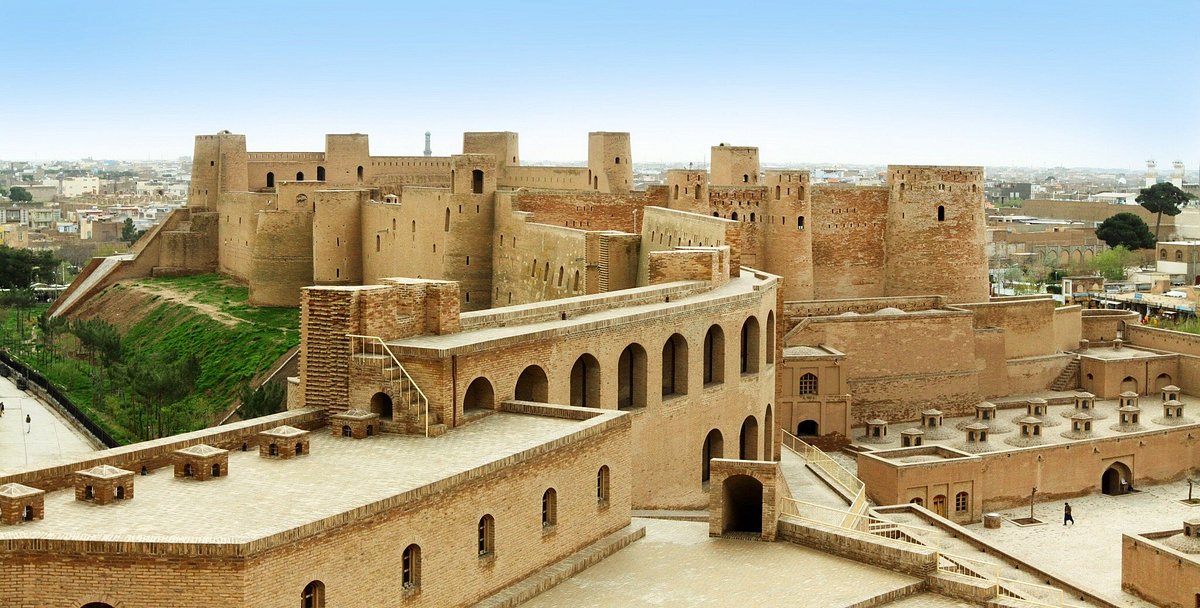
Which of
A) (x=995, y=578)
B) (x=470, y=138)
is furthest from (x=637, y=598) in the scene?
(x=470, y=138)

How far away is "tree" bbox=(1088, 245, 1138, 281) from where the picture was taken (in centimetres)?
6494

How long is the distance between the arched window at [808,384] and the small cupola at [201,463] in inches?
827

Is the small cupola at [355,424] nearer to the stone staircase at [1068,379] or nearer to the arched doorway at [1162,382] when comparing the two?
the stone staircase at [1068,379]

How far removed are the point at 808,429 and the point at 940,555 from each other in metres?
17.3

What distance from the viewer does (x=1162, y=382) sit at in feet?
137

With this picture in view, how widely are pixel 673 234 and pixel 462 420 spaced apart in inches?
583

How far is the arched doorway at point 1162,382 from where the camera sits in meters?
41.5

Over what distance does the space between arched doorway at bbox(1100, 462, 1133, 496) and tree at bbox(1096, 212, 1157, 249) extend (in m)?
37.2

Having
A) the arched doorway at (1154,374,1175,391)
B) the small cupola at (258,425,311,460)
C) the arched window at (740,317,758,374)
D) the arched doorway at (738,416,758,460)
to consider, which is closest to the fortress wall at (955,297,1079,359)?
the arched doorway at (1154,374,1175,391)

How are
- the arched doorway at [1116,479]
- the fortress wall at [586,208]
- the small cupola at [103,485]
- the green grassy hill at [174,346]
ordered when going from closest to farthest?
the small cupola at [103,485]
the arched doorway at [1116,479]
the green grassy hill at [174,346]
the fortress wall at [586,208]

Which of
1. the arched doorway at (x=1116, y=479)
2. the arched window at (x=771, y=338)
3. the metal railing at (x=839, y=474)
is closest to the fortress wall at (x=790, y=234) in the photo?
the metal railing at (x=839, y=474)

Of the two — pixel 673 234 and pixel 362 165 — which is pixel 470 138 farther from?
pixel 673 234

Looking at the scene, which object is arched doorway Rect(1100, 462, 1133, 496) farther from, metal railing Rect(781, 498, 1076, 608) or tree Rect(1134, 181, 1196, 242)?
tree Rect(1134, 181, 1196, 242)

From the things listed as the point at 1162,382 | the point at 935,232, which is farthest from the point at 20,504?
the point at 1162,382
